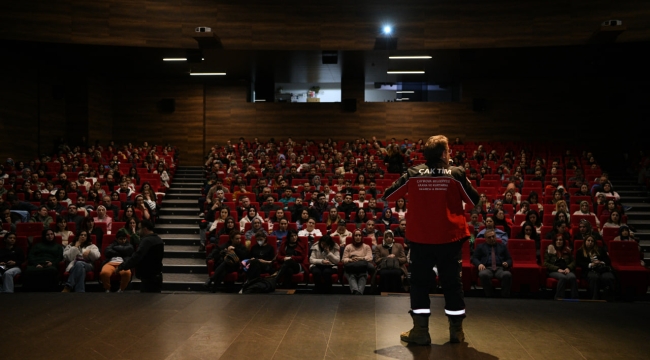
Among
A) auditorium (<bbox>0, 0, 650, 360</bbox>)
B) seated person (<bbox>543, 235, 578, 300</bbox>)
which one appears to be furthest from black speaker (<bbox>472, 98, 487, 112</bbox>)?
seated person (<bbox>543, 235, 578, 300</bbox>)

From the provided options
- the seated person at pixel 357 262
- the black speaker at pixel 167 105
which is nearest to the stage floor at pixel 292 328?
the seated person at pixel 357 262

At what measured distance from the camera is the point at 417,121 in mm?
16609

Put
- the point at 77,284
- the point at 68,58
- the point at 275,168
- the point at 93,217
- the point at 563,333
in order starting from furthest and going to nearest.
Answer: the point at 68,58 → the point at 275,168 → the point at 93,217 → the point at 77,284 → the point at 563,333

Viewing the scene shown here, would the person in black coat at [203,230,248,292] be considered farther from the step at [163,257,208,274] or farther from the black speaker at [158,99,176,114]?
the black speaker at [158,99,176,114]

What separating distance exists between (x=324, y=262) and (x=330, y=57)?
24.7ft

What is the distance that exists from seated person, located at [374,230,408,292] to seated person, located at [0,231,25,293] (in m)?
4.88

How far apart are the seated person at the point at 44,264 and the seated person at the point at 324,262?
11.5ft

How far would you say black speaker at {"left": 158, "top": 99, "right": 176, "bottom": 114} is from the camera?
16875 millimetres

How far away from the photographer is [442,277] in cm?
353

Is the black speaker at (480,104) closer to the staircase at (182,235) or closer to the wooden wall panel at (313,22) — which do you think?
the wooden wall panel at (313,22)

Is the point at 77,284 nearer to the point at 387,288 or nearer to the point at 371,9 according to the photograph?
the point at 387,288

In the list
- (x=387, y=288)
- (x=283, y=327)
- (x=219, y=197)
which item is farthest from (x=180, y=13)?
(x=283, y=327)

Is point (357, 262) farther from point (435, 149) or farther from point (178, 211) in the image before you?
point (178, 211)

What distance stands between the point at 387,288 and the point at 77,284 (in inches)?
164
